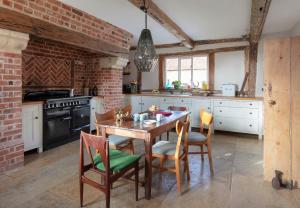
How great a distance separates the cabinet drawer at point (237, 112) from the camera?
4.54 m

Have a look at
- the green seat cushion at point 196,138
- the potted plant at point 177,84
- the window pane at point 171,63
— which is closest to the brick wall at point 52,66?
the window pane at point 171,63

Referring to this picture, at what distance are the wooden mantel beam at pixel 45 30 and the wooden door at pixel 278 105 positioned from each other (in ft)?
9.04

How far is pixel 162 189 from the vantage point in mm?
2359

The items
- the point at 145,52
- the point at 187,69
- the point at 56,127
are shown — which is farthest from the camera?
the point at 187,69

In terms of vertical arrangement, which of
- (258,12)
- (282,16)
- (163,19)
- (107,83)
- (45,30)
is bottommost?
(107,83)

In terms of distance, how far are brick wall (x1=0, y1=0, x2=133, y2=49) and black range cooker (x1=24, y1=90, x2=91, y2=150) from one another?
4.23 feet

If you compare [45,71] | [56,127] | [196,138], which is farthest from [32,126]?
[196,138]

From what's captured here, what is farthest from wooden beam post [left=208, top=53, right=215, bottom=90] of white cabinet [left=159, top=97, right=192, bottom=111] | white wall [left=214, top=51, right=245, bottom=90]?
white cabinet [left=159, top=97, right=192, bottom=111]

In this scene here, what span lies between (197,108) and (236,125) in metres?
0.95

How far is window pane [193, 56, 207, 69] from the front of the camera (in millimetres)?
5520

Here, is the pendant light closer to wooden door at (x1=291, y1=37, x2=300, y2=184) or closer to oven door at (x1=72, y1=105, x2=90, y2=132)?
wooden door at (x1=291, y1=37, x2=300, y2=184)

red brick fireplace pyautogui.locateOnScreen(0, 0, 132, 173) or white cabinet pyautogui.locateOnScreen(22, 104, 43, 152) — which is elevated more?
red brick fireplace pyautogui.locateOnScreen(0, 0, 132, 173)

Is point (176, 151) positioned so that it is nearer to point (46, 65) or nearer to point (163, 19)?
point (163, 19)

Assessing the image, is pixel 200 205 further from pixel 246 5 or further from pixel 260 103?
pixel 260 103
